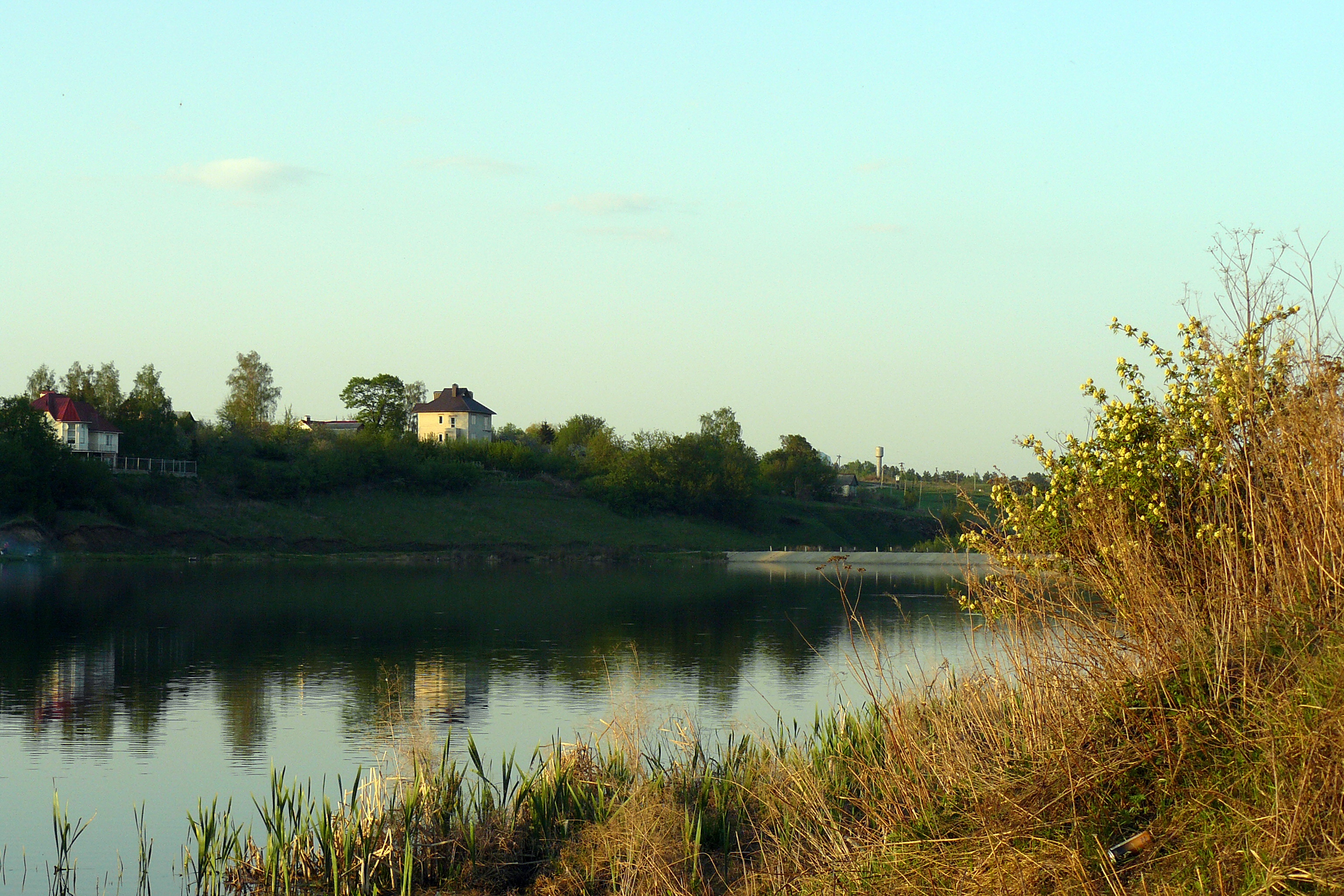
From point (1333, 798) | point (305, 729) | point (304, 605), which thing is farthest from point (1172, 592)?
point (304, 605)

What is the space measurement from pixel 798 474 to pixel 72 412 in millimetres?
77038

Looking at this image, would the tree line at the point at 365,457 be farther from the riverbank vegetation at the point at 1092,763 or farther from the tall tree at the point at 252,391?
the riverbank vegetation at the point at 1092,763

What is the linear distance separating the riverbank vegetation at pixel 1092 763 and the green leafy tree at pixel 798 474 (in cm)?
12928

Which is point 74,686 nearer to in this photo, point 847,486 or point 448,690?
point 448,690

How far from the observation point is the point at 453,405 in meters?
159

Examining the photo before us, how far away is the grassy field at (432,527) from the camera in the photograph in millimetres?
83188

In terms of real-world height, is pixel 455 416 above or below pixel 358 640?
above

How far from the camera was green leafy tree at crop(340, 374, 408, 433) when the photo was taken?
441 feet

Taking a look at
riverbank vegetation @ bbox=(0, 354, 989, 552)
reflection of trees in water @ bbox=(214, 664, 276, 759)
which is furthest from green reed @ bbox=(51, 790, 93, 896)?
riverbank vegetation @ bbox=(0, 354, 989, 552)

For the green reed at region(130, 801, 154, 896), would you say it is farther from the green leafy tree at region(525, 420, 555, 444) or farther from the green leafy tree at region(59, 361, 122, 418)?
the green leafy tree at region(525, 420, 555, 444)

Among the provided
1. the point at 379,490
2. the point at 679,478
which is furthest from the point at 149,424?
the point at 679,478

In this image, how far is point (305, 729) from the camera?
21891 mm

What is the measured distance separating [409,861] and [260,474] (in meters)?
89.7

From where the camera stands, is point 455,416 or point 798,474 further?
point 455,416
